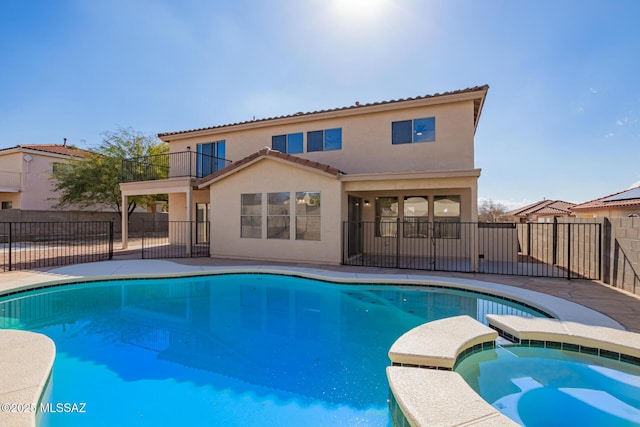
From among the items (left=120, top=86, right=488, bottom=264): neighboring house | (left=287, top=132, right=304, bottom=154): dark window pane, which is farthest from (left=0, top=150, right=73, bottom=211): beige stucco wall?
(left=287, top=132, right=304, bottom=154): dark window pane

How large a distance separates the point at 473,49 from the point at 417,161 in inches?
173

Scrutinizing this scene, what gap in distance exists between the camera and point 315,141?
46.2ft

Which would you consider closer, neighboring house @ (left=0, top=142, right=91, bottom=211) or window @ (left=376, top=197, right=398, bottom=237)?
window @ (left=376, top=197, right=398, bottom=237)

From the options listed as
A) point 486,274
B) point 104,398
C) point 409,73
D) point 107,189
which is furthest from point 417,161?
point 107,189

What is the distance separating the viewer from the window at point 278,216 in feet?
40.6

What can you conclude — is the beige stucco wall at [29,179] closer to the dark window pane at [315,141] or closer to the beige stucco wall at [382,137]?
the beige stucco wall at [382,137]

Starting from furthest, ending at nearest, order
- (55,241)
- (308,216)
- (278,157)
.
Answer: (55,241)
(278,157)
(308,216)

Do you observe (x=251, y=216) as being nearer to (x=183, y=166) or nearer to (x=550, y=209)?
(x=183, y=166)

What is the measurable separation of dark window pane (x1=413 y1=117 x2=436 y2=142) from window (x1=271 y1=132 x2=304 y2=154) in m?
5.09

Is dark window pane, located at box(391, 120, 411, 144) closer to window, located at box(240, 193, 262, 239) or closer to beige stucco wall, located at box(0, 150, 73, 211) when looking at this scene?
window, located at box(240, 193, 262, 239)

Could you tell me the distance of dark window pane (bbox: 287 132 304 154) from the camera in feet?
47.0

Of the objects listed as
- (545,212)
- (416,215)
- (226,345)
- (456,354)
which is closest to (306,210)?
(416,215)

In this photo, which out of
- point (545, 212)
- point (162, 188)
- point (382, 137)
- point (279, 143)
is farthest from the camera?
point (545, 212)

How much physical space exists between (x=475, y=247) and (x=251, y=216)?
340 inches
